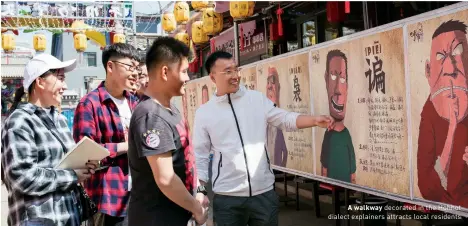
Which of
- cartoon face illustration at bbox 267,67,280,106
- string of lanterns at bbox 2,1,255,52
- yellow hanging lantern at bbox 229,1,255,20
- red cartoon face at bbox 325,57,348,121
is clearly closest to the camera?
red cartoon face at bbox 325,57,348,121

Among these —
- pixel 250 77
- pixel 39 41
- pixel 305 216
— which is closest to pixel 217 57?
pixel 250 77

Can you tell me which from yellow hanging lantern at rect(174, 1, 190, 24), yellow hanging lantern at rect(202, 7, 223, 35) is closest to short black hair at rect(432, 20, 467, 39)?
yellow hanging lantern at rect(202, 7, 223, 35)

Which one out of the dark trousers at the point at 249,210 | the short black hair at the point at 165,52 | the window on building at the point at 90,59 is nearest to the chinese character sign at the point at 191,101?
the dark trousers at the point at 249,210

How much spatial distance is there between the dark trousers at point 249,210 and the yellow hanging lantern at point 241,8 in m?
4.49

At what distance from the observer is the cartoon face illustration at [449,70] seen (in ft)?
9.10

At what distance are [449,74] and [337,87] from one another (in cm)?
123

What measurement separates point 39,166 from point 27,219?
301mm

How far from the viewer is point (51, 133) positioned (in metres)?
2.71

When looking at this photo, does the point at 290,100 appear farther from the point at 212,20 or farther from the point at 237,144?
the point at 212,20

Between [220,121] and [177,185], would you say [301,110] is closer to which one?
[220,121]

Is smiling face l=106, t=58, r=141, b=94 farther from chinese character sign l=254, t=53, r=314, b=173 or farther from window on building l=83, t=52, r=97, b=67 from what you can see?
window on building l=83, t=52, r=97, b=67

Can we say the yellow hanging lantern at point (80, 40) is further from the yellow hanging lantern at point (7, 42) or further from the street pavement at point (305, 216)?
the street pavement at point (305, 216)

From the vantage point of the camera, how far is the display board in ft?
9.42

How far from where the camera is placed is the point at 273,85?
17.7 feet
